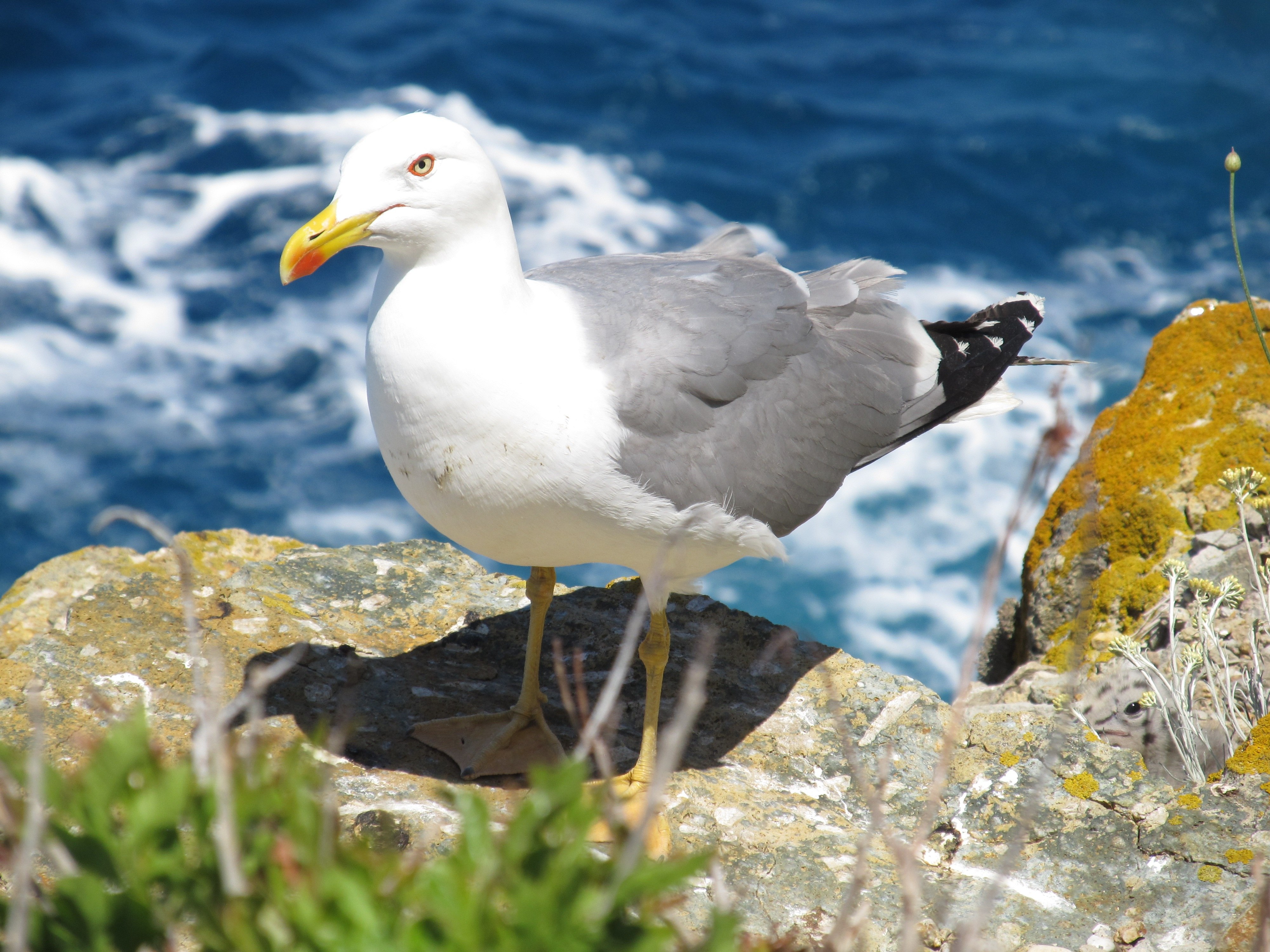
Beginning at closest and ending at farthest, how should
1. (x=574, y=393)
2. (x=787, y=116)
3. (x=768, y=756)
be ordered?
(x=574, y=393) → (x=768, y=756) → (x=787, y=116)

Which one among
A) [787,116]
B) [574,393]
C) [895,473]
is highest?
[787,116]

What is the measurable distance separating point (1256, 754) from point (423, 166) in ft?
10.5

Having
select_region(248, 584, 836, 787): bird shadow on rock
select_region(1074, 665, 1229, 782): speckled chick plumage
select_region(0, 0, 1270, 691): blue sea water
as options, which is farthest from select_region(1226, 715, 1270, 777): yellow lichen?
select_region(0, 0, 1270, 691): blue sea water

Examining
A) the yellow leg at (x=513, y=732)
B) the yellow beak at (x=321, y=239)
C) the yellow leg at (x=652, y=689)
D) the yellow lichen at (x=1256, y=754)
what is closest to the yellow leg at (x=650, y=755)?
the yellow leg at (x=652, y=689)

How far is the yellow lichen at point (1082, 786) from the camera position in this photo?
3.74 m

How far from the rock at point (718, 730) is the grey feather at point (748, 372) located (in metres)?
0.69

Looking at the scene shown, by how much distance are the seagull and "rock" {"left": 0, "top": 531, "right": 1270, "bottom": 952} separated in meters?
0.28

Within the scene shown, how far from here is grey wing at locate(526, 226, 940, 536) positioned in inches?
148

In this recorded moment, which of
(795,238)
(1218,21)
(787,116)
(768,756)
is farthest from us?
(1218,21)

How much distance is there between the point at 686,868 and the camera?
1797 mm

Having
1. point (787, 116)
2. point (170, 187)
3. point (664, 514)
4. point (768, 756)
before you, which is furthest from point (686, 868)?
point (787, 116)

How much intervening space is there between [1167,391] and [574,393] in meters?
2.87

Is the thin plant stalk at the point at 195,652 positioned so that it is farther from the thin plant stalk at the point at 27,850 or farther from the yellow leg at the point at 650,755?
the yellow leg at the point at 650,755

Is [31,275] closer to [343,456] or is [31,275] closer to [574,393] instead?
[343,456]
